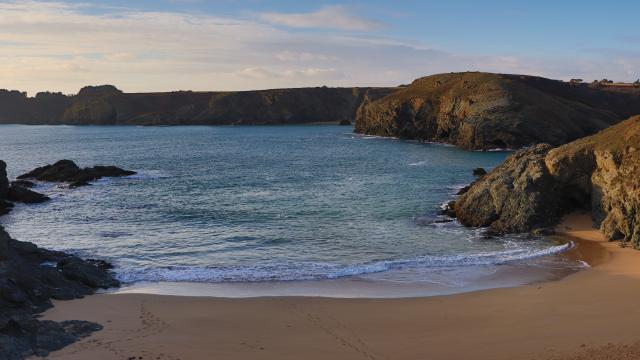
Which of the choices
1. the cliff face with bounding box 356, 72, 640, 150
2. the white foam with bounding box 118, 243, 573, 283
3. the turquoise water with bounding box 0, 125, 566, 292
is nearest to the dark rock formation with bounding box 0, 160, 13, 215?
the turquoise water with bounding box 0, 125, 566, 292

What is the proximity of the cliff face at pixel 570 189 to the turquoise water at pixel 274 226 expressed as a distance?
1856 millimetres

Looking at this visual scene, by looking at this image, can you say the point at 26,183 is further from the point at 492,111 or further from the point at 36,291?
the point at 492,111

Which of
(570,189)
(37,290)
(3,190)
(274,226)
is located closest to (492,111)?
(570,189)

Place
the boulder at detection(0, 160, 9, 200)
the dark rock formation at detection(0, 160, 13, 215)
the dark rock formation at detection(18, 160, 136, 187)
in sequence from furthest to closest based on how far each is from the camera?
the dark rock formation at detection(18, 160, 136, 187) → the boulder at detection(0, 160, 9, 200) → the dark rock formation at detection(0, 160, 13, 215)

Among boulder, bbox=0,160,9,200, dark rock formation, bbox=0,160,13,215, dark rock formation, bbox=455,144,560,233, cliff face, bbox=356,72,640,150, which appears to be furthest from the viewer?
cliff face, bbox=356,72,640,150

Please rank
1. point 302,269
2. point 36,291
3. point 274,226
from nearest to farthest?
point 36,291 < point 302,269 < point 274,226

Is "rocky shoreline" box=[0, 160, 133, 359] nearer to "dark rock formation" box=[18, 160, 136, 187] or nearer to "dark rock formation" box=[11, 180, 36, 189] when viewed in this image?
"dark rock formation" box=[11, 180, 36, 189]

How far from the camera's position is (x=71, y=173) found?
52656 mm

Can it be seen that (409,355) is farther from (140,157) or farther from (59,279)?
(140,157)

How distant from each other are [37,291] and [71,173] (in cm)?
3809

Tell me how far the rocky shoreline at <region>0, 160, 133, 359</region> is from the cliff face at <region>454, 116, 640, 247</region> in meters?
19.0

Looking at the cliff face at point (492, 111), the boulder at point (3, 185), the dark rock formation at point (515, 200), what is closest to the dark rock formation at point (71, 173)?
the boulder at point (3, 185)

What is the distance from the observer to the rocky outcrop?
1397 centimetres

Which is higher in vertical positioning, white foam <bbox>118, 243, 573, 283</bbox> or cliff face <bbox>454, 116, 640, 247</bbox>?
cliff face <bbox>454, 116, 640, 247</bbox>
